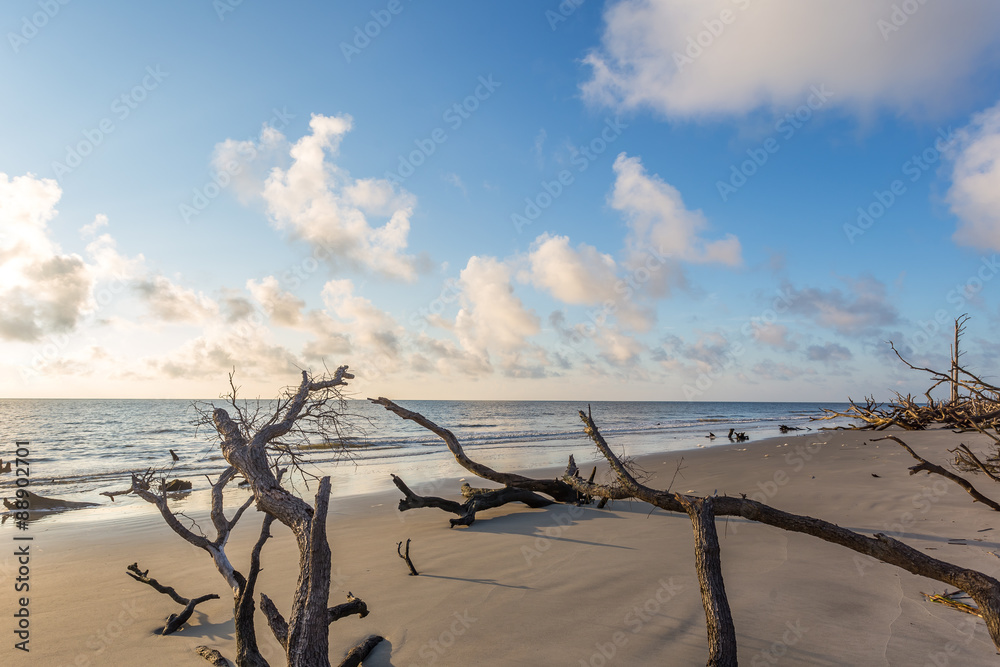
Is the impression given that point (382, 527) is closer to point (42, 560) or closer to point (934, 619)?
point (42, 560)

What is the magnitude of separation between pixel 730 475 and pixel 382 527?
1247 cm

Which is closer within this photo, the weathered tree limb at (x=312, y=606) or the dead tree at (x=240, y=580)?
the weathered tree limb at (x=312, y=606)

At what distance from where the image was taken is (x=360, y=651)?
467cm

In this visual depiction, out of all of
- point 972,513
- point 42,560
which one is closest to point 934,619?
point 972,513

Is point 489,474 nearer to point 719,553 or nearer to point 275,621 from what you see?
point 719,553

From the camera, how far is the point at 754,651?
4816 mm

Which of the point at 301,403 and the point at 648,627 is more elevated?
the point at 301,403

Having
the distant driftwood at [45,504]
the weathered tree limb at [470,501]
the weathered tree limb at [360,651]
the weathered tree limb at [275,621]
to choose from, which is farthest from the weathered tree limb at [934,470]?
the distant driftwood at [45,504]

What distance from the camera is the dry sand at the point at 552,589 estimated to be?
16.4 feet

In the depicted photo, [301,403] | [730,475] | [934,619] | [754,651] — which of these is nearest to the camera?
[301,403]

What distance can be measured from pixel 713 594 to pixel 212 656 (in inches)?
187

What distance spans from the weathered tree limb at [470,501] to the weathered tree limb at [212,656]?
4877 mm

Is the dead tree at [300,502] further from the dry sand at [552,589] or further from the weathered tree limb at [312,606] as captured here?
the dry sand at [552,589]

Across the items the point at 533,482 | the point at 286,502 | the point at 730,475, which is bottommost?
the point at 730,475
